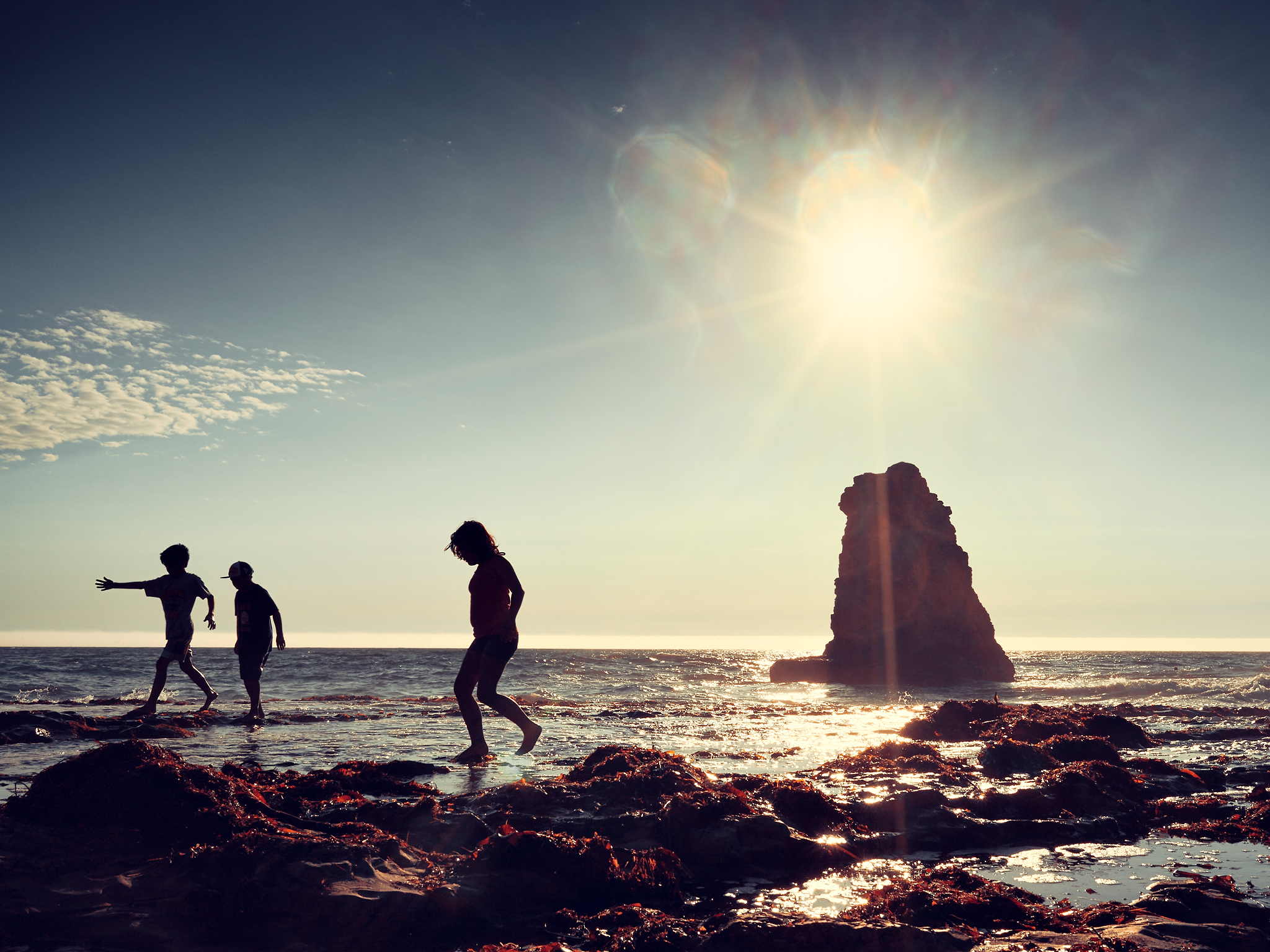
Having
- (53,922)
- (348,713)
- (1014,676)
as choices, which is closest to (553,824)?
(53,922)

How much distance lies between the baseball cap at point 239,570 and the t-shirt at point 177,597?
0.56 meters

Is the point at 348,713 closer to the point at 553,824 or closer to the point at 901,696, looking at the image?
the point at 553,824

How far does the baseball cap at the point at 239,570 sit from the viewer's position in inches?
425

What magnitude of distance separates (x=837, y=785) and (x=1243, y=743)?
836cm

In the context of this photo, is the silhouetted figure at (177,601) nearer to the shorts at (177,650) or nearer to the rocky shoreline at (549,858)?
the shorts at (177,650)

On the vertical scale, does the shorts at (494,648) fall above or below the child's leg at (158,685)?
above

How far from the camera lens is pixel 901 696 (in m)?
26.6

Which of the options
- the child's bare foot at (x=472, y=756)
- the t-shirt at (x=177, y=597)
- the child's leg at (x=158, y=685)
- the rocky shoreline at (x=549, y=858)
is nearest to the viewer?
the rocky shoreline at (x=549, y=858)

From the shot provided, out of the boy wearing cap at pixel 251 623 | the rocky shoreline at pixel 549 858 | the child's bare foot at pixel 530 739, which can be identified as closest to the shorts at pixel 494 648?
the child's bare foot at pixel 530 739

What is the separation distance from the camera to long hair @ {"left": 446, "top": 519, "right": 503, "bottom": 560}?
7.29m

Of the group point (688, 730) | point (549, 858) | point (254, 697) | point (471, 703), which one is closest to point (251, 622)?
point (254, 697)

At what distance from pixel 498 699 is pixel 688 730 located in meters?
4.68

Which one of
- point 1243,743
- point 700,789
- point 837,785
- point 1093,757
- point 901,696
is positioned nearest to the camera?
point 700,789

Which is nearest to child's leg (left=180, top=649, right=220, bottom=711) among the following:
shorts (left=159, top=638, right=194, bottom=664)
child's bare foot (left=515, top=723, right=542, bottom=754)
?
shorts (left=159, top=638, right=194, bottom=664)
